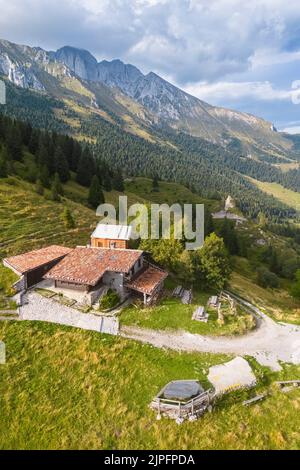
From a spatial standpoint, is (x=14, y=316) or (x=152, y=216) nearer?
(x=14, y=316)

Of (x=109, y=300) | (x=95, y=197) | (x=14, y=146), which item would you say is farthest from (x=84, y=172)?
(x=109, y=300)

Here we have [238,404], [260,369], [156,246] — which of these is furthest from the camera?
[156,246]

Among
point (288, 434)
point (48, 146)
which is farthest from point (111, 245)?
point (48, 146)

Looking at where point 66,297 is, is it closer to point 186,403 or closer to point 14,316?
point 14,316

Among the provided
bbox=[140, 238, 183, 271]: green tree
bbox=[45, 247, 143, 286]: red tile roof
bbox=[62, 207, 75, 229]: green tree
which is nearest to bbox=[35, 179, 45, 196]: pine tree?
bbox=[62, 207, 75, 229]: green tree

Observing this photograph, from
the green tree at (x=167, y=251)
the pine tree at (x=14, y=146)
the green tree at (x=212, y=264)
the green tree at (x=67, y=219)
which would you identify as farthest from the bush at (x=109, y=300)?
the pine tree at (x=14, y=146)

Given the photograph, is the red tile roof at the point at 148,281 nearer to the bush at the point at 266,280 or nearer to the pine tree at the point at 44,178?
the pine tree at the point at 44,178

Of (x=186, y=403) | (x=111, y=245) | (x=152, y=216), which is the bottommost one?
(x=186, y=403)
